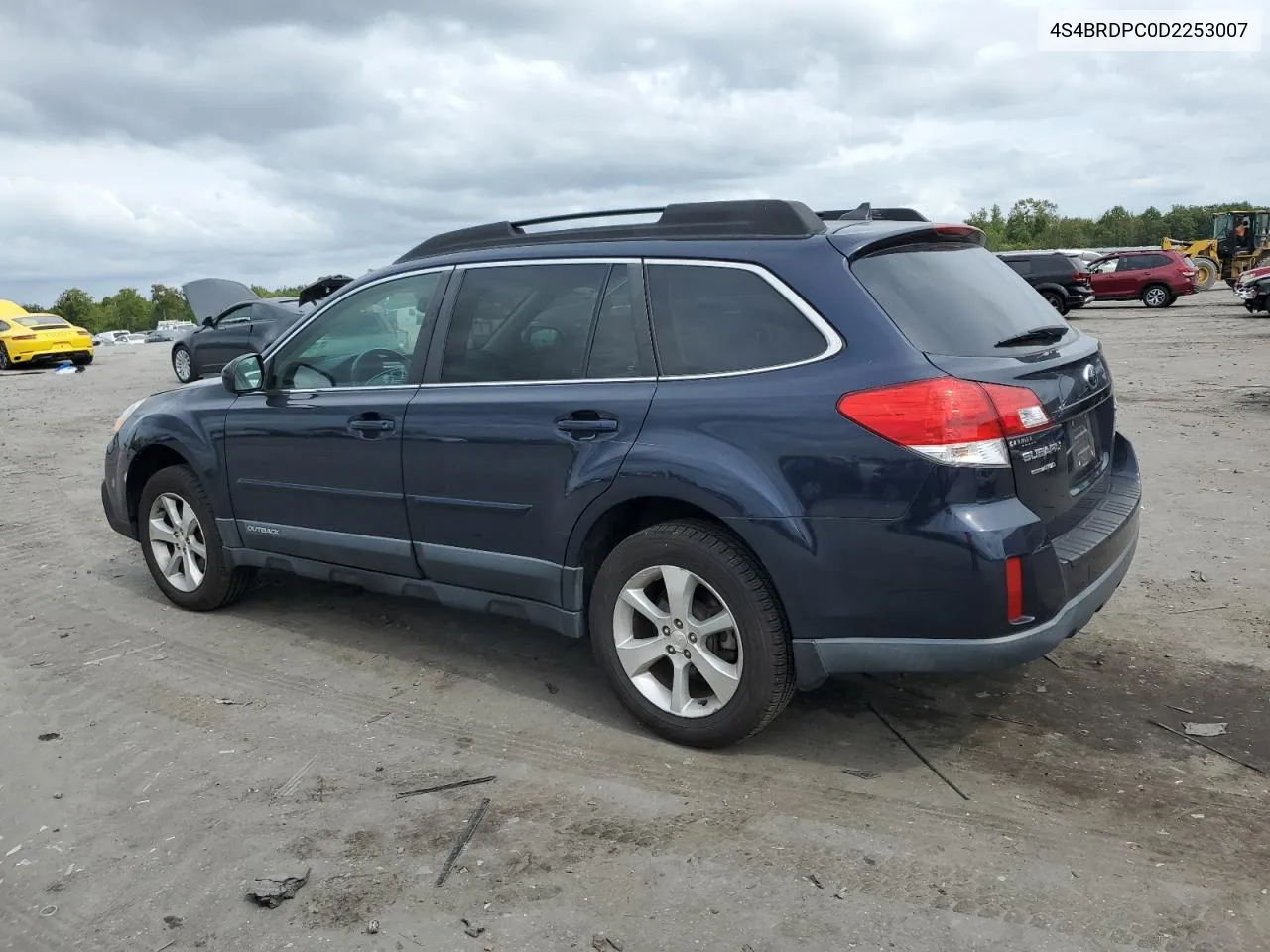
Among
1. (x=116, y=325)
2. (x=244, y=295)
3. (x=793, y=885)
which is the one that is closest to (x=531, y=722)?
(x=793, y=885)

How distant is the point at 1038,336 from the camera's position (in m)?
3.88

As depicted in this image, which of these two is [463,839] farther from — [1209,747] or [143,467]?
[143,467]

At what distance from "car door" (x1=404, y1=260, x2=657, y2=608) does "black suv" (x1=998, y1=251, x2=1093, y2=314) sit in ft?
86.7

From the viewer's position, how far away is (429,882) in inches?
122

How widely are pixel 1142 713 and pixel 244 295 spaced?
2333cm

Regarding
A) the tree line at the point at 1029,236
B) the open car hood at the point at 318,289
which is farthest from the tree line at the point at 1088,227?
the open car hood at the point at 318,289

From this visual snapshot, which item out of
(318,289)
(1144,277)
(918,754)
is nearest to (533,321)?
(918,754)

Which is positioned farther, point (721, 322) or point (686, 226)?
point (686, 226)

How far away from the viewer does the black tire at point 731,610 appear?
3.62m

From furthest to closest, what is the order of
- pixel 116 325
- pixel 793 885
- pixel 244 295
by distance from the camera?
1. pixel 116 325
2. pixel 244 295
3. pixel 793 885

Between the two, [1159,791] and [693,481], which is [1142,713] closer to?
[1159,791]

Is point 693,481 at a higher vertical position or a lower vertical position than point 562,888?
higher

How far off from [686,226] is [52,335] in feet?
92.8

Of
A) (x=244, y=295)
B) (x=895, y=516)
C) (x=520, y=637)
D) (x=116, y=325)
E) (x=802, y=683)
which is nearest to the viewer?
(x=895, y=516)
